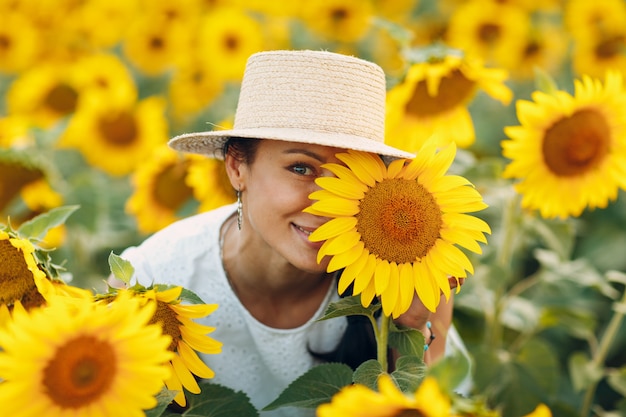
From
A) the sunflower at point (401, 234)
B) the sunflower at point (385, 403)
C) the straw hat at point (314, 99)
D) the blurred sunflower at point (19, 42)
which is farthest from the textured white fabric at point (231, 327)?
the blurred sunflower at point (19, 42)

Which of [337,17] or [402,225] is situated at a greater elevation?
[337,17]

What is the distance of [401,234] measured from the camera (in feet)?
4.37

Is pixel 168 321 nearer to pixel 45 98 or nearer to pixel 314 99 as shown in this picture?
pixel 314 99

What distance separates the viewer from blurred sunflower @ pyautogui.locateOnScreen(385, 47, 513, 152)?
6.74 ft

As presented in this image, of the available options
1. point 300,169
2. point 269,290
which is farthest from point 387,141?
point 300,169

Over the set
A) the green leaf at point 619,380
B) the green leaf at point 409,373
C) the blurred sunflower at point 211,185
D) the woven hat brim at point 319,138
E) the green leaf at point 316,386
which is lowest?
the green leaf at point 619,380

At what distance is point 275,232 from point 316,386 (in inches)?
12.0

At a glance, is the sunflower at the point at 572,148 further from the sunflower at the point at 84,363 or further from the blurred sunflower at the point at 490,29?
the blurred sunflower at the point at 490,29

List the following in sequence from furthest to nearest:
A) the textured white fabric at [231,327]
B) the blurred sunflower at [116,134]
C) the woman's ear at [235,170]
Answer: the blurred sunflower at [116,134] → the textured white fabric at [231,327] → the woman's ear at [235,170]

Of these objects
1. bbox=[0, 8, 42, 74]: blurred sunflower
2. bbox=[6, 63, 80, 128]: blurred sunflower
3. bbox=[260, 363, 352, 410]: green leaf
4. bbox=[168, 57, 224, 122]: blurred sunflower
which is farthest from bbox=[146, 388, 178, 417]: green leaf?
bbox=[0, 8, 42, 74]: blurred sunflower

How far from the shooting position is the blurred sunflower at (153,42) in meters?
3.91

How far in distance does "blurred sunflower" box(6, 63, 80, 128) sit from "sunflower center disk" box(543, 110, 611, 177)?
2.25m

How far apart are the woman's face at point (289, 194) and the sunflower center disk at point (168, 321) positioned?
0.28m

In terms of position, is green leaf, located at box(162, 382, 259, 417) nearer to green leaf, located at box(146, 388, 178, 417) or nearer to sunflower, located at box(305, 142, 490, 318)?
green leaf, located at box(146, 388, 178, 417)
